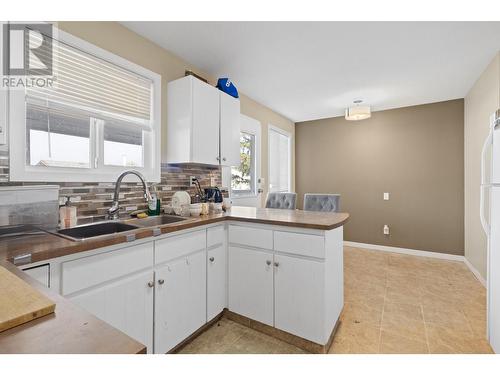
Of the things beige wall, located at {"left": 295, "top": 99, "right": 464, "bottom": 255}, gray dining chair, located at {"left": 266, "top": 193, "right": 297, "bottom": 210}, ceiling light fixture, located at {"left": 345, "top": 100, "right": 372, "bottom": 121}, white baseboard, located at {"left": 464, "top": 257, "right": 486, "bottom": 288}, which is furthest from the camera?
beige wall, located at {"left": 295, "top": 99, "right": 464, "bottom": 255}

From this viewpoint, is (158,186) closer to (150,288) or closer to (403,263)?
(150,288)

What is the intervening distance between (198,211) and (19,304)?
1.55m

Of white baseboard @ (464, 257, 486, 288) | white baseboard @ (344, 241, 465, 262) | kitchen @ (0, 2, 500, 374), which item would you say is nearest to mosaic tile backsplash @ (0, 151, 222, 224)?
kitchen @ (0, 2, 500, 374)

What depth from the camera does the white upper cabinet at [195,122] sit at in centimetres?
224

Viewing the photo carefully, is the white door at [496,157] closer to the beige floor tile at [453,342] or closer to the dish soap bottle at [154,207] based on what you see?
the beige floor tile at [453,342]

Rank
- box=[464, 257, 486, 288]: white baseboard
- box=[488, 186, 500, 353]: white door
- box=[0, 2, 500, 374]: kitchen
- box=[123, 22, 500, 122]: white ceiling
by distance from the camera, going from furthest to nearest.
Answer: box=[464, 257, 486, 288]: white baseboard < box=[123, 22, 500, 122]: white ceiling < box=[488, 186, 500, 353]: white door < box=[0, 2, 500, 374]: kitchen

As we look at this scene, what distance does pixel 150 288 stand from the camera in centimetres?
146

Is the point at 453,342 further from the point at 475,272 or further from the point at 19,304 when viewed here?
the point at 19,304

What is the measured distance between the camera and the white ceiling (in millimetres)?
2025

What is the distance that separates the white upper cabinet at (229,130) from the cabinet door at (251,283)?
1.09 meters

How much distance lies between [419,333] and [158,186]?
251cm

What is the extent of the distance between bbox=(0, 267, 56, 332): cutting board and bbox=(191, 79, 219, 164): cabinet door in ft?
5.46

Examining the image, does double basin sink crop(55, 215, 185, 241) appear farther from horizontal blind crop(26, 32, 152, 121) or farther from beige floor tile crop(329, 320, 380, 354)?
beige floor tile crop(329, 320, 380, 354)
